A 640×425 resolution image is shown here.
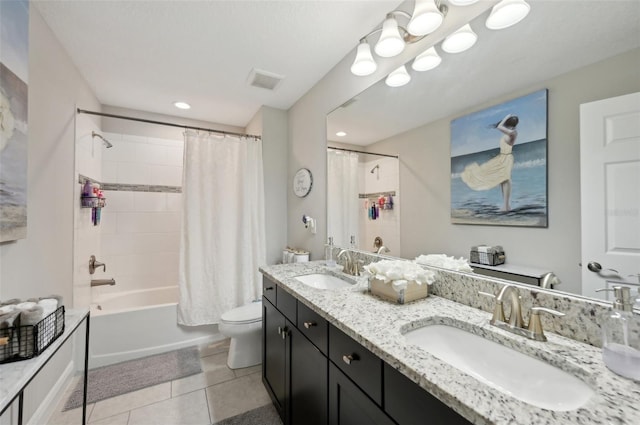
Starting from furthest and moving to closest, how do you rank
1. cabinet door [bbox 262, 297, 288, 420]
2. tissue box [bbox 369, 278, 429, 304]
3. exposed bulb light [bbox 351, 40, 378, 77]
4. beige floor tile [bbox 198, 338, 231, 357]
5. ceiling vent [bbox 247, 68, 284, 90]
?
beige floor tile [bbox 198, 338, 231, 357] < ceiling vent [bbox 247, 68, 284, 90] < exposed bulb light [bbox 351, 40, 378, 77] < cabinet door [bbox 262, 297, 288, 420] < tissue box [bbox 369, 278, 429, 304]

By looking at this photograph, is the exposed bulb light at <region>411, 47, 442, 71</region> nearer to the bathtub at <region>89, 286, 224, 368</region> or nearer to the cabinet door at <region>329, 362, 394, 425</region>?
the cabinet door at <region>329, 362, 394, 425</region>

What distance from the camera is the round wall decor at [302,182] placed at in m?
2.41

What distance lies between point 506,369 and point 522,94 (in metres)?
0.93

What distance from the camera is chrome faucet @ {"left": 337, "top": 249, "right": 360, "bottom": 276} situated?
1.65 metres

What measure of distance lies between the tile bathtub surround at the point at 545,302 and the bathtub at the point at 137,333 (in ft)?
7.47

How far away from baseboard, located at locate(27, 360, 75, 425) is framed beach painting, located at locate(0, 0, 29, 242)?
1042 mm

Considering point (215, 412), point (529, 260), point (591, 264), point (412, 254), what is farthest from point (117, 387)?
point (591, 264)

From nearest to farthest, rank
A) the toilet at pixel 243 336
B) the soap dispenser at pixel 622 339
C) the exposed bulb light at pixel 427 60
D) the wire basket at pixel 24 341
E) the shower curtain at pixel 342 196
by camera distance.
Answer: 1. the soap dispenser at pixel 622 339
2. the wire basket at pixel 24 341
3. the exposed bulb light at pixel 427 60
4. the shower curtain at pixel 342 196
5. the toilet at pixel 243 336

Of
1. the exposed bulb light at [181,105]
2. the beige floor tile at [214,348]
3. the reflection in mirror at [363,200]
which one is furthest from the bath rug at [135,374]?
the exposed bulb light at [181,105]

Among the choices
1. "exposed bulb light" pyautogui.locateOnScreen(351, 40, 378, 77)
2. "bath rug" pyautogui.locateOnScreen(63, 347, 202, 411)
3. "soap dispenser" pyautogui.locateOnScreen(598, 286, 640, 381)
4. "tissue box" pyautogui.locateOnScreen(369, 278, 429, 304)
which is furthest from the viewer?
"bath rug" pyautogui.locateOnScreen(63, 347, 202, 411)

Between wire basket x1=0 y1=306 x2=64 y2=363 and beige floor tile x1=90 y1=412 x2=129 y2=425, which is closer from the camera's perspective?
wire basket x1=0 y1=306 x2=64 y2=363

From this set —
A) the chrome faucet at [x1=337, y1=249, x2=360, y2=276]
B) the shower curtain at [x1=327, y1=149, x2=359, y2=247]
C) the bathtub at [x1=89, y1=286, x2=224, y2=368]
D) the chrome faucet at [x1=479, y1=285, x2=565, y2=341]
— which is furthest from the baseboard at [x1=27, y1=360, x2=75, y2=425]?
the chrome faucet at [x1=479, y1=285, x2=565, y2=341]

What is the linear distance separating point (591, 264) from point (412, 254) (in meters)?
0.72

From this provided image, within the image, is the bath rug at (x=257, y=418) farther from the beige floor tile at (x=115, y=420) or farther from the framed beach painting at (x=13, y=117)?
the framed beach painting at (x=13, y=117)
